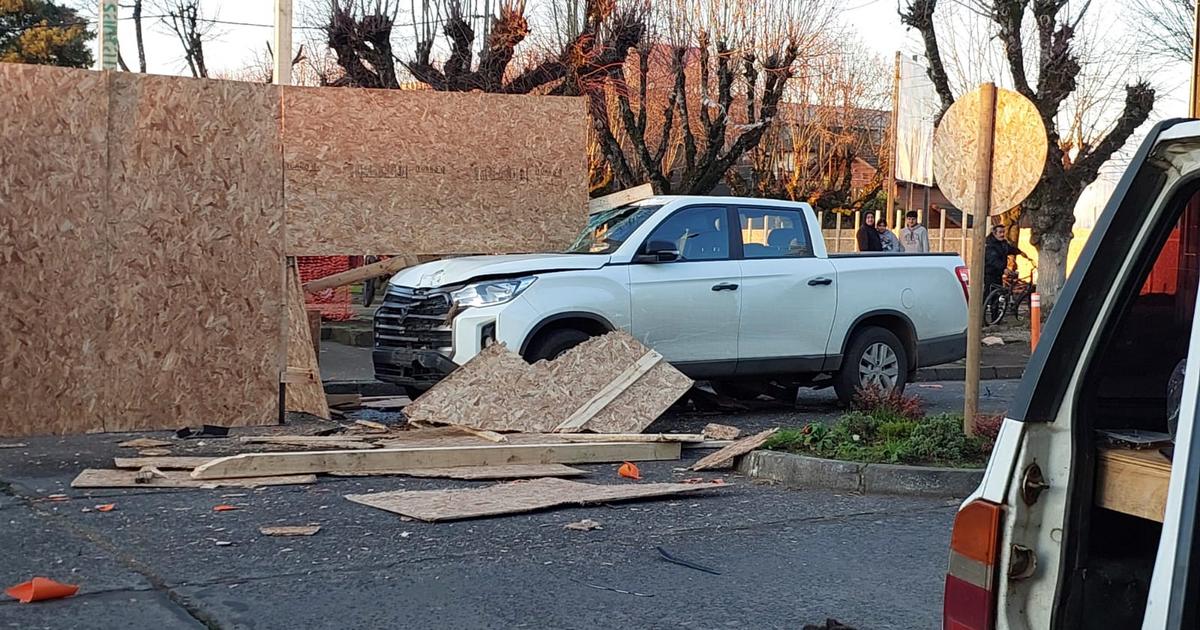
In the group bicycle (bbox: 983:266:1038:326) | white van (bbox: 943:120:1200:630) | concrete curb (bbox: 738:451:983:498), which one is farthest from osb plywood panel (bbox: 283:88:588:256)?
bicycle (bbox: 983:266:1038:326)

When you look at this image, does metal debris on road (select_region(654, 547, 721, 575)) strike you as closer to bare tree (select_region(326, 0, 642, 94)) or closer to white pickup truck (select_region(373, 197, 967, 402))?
→ white pickup truck (select_region(373, 197, 967, 402))

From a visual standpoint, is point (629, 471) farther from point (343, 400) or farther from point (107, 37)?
point (107, 37)

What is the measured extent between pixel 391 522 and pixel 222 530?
815 mm

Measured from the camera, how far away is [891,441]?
831 centimetres

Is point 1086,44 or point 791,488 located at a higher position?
point 1086,44

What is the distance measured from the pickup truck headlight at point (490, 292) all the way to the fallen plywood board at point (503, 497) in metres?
2.59

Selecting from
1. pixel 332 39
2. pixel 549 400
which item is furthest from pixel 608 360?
pixel 332 39

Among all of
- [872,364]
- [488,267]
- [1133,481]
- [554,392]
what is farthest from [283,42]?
[1133,481]

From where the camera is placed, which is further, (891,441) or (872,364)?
(872,364)

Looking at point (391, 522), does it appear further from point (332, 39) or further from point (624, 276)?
point (332, 39)

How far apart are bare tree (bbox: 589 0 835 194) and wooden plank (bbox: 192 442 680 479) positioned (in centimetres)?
1472

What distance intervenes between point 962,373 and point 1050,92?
8.81m

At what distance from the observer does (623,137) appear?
1128 inches

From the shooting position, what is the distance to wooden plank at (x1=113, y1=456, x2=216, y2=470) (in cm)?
800
